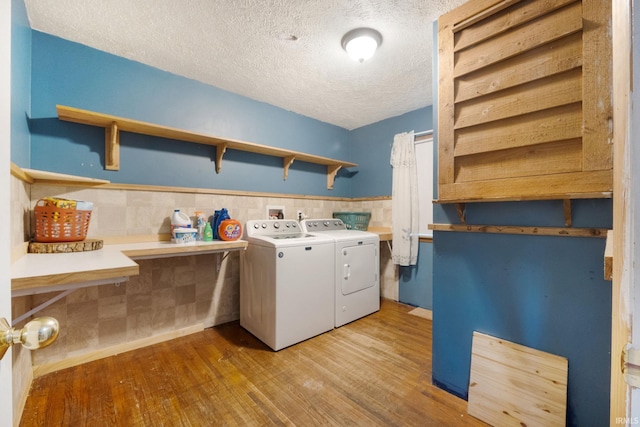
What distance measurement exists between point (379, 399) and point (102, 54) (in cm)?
310

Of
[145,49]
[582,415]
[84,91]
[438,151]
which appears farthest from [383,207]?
[84,91]

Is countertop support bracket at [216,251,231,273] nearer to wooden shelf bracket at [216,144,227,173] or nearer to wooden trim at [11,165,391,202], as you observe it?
wooden trim at [11,165,391,202]


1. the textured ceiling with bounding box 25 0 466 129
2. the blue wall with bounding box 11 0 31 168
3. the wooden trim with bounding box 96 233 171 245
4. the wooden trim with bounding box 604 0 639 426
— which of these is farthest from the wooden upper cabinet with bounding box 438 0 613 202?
the blue wall with bounding box 11 0 31 168

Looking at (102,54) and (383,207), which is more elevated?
(102,54)

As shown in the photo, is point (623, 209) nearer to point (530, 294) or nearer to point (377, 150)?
point (530, 294)

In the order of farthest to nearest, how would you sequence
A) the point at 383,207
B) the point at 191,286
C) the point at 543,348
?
the point at 383,207, the point at 191,286, the point at 543,348

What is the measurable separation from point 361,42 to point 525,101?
109cm

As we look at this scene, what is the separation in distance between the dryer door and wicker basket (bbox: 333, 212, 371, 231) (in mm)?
543

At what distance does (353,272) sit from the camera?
103 inches

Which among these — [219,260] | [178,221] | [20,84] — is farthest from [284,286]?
[20,84]

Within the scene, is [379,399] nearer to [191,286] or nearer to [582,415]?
[582,415]

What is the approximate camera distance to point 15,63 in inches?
53.8

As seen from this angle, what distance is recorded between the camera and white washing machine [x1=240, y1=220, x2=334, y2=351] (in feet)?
6.78

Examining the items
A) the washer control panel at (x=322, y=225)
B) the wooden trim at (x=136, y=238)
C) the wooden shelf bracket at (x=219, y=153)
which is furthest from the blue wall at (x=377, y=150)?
the wooden trim at (x=136, y=238)
